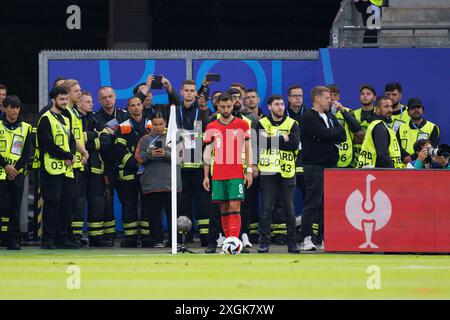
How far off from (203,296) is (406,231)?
5533 mm

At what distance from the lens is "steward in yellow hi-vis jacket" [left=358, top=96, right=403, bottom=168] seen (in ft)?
53.1

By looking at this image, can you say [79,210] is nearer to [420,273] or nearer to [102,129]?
[102,129]

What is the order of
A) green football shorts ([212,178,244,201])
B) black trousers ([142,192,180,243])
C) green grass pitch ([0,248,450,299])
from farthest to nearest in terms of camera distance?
black trousers ([142,192,180,243]) < green football shorts ([212,178,244,201]) < green grass pitch ([0,248,450,299])

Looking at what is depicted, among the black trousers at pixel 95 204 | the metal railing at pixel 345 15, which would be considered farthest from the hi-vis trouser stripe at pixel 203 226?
the metal railing at pixel 345 15

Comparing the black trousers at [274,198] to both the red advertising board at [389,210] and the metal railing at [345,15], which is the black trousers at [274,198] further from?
the metal railing at [345,15]

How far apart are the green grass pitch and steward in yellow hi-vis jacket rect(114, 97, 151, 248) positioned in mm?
2858

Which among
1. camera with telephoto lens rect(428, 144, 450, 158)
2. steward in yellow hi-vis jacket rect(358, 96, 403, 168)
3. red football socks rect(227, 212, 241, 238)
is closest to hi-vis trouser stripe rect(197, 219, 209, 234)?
red football socks rect(227, 212, 241, 238)

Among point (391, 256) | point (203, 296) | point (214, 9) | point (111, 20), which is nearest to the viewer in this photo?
point (203, 296)

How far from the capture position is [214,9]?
37906 mm

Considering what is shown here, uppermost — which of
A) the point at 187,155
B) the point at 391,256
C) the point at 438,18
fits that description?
the point at 438,18

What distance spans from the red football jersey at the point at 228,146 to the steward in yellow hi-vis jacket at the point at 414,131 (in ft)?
11.2

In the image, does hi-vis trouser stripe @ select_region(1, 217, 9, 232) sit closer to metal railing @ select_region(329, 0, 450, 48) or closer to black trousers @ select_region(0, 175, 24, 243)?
black trousers @ select_region(0, 175, 24, 243)

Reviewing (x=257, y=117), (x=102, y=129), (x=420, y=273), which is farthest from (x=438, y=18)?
(x=420, y=273)

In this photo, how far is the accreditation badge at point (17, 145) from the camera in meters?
16.9
